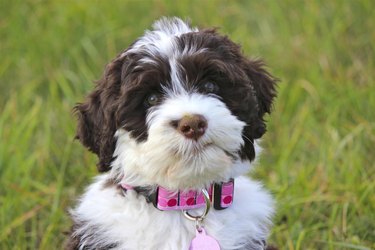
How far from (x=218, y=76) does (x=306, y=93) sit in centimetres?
347

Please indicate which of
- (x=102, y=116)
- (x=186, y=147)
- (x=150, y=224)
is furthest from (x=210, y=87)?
(x=150, y=224)

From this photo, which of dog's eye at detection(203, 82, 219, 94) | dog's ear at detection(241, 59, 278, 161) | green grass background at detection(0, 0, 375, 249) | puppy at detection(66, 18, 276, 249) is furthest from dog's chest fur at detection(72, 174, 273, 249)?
green grass background at detection(0, 0, 375, 249)

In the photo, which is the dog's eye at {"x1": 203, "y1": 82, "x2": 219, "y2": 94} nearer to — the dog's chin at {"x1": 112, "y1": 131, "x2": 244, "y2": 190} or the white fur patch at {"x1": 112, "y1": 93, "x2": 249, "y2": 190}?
the white fur patch at {"x1": 112, "y1": 93, "x2": 249, "y2": 190}

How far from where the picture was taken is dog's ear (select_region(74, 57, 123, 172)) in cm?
385

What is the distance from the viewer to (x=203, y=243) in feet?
12.6

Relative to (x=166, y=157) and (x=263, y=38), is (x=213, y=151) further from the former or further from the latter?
(x=263, y=38)

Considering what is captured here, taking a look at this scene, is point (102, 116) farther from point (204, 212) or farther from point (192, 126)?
point (204, 212)

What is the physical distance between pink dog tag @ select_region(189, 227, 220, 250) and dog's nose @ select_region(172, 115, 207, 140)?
0.61 metres

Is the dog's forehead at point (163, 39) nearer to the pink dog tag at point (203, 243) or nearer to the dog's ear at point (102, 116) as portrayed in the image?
the dog's ear at point (102, 116)

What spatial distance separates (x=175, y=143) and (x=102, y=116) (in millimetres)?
542

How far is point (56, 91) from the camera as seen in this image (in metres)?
7.06

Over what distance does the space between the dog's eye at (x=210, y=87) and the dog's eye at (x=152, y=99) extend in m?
0.24

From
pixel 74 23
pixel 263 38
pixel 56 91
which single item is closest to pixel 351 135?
pixel 263 38

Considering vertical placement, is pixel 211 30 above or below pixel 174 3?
above
